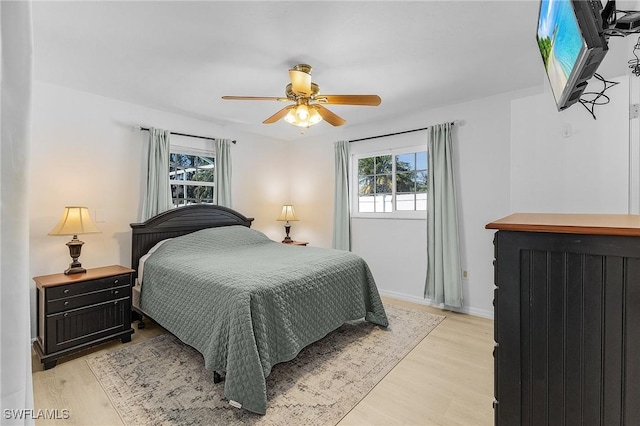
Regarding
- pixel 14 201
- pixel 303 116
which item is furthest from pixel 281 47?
pixel 14 201

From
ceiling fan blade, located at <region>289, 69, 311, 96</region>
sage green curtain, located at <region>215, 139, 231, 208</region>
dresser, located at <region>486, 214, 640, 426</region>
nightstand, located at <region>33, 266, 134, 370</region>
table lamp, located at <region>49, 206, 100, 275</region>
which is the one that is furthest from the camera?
sage green curtain, located at <region>215, 139, 231, 208</region>

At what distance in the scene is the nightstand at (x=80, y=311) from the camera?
2.34 m

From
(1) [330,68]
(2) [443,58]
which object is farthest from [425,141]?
(1) [330,68]

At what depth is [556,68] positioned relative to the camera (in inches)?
53.8

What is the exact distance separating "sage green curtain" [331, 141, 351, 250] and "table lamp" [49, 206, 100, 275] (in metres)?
2.98

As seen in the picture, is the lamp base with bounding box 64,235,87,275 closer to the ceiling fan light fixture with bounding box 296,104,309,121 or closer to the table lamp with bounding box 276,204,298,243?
the ceiling fan light fixture with bounding box 296,104,309,121

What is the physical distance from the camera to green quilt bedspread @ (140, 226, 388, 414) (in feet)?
6.12

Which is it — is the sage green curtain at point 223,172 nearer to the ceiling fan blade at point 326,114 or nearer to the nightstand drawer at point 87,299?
the nightstand drawer at point 87,299

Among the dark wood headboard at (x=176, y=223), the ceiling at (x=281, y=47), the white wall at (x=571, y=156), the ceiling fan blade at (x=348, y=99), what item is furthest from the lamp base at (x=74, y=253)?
the white wall at (x=571, y=156)

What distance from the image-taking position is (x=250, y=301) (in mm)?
1934

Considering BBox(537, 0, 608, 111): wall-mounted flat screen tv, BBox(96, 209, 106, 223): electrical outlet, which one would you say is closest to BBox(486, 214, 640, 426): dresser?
BBox(537, 0, 608, 111): wall-mounted flat screen tv

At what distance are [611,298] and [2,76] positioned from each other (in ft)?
5.06

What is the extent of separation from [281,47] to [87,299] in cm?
266

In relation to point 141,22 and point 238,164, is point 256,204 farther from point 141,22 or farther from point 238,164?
point 141,22
